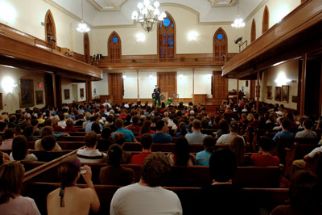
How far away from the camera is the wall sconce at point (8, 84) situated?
1034 centimetres

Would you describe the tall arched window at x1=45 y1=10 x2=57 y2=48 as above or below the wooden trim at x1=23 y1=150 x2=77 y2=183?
above

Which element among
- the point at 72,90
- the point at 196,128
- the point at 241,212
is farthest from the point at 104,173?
the point at 72,90

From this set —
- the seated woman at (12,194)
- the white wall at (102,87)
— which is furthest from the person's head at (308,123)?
the white wall at (102,87)

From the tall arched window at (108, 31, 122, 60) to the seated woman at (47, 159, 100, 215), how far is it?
785 inches

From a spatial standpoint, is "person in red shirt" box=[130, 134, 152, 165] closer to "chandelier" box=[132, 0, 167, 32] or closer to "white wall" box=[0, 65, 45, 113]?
"white wall" box=[0, 65, 45, 113]

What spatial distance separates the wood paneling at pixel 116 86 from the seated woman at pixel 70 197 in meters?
19.6

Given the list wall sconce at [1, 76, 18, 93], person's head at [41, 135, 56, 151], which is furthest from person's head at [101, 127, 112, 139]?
wall sconce at [1, 76, 18, 93]

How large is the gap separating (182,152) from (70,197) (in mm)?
1538

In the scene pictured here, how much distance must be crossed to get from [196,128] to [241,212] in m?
3.32

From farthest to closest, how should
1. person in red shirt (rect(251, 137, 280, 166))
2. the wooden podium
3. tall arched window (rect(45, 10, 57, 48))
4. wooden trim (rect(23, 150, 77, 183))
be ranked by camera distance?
the wooden podium
tall arched window (rect(45, 10, 57, 48))
person in red shirt (rect(251, 137, 280, 166))
wooden trim (rect(23, 150, 77, 183))

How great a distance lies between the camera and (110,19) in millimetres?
20766

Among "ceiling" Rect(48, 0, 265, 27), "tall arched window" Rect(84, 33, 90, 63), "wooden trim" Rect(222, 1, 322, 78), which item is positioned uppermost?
"ceiling" Rect(48, 0, 265, 27)

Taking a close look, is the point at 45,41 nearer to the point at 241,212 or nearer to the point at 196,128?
the point at 196,128

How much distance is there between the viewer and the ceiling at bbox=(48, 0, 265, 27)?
18.6 metres
